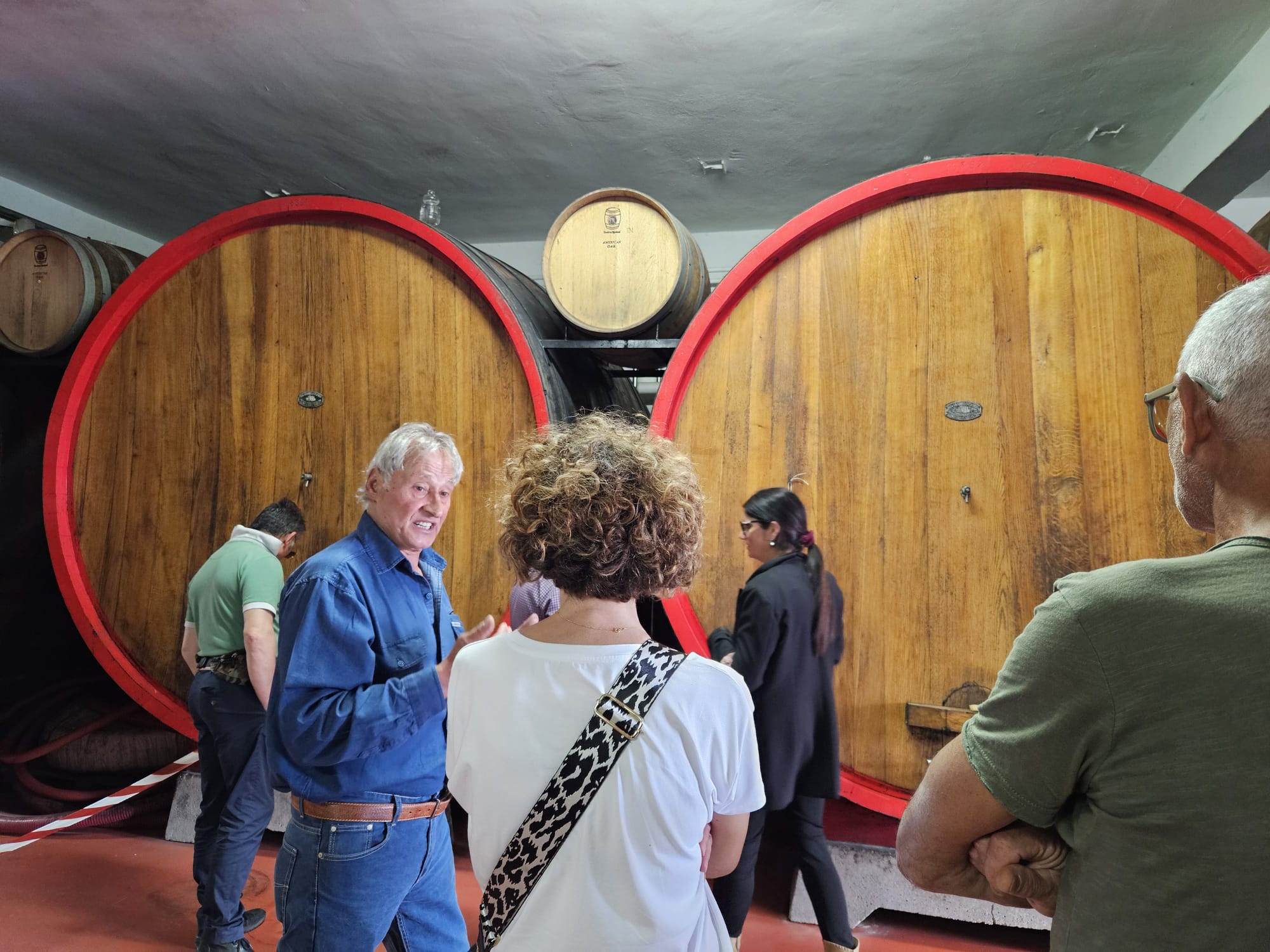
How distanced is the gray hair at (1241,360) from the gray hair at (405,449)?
1.64 metres

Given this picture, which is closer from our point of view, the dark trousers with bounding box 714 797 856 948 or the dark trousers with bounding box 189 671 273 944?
the dark trousers with bounding box 714 797 856 948

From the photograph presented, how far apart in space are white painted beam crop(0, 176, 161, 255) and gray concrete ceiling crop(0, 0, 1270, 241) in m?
0.18

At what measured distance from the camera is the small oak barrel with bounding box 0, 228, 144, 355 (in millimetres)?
3479

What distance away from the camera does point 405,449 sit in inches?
80.0

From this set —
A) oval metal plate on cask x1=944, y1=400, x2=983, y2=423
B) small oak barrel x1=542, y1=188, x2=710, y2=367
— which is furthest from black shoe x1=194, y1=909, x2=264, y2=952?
oval metal plate on cask x1=944, y1=400, x2=983, y2=423

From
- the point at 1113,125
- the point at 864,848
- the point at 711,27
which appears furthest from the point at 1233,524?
the point at 1113,125

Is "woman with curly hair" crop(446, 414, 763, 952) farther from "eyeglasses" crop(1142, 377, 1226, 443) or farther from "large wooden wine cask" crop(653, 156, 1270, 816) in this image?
"large wooden wine cask" crop(653, 156, 1270, 816)

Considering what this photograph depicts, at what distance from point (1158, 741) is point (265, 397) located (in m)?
2.99

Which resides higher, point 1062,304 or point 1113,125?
point 1113,125

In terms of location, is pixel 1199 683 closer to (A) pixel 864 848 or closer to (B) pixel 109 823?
(A) pixel 864 848

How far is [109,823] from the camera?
3.37 metres

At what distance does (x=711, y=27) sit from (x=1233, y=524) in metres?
2.58

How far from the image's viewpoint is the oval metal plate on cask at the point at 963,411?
7.79 ft

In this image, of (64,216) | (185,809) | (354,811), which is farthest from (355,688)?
(64,216)
